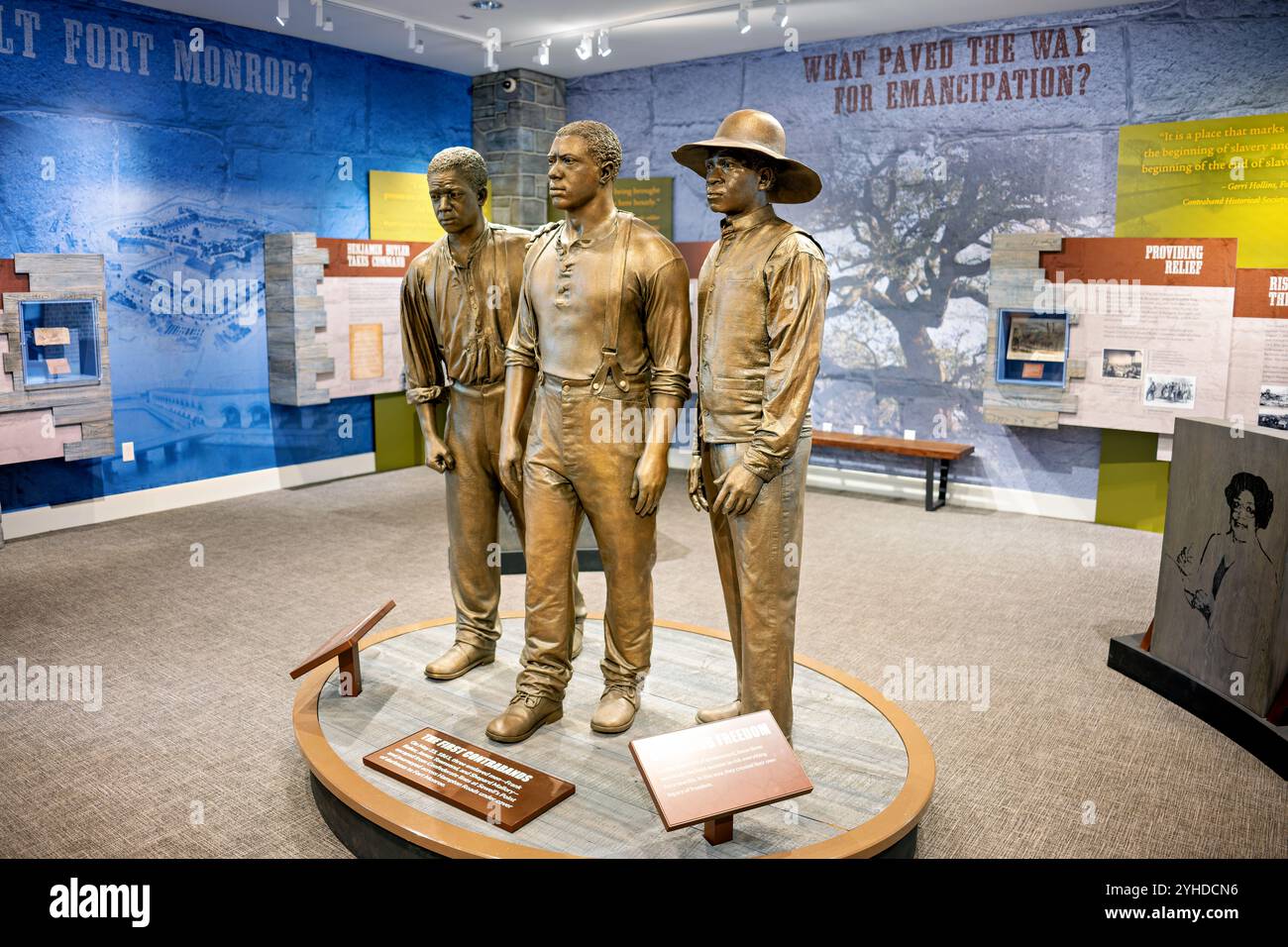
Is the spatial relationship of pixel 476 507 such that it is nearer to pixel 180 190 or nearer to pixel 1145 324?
pixel 180 190

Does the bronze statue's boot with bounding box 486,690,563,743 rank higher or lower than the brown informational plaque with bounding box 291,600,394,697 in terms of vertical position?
lower

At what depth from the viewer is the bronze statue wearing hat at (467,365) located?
380 centimetres

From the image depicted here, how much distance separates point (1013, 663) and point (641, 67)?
277 inches

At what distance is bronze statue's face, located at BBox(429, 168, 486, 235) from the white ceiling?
4460mm

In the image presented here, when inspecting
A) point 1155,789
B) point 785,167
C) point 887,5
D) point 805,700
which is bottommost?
point 1155,789

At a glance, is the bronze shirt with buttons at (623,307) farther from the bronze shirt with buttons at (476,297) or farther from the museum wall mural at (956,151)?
the museum wall mural at (956,151)

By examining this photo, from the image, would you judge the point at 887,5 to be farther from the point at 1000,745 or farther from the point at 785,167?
the point at 1000,745

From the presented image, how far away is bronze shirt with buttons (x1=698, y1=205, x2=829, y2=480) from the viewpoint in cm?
301

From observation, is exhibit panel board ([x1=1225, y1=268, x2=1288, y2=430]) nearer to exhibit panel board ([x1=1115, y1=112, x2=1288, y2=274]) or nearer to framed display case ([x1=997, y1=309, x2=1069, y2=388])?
exhibit panel board ([x1=1115, y1=112, x2=1288, y2=274])

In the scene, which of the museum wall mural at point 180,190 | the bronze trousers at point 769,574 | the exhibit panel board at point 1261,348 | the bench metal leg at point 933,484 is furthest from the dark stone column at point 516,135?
the bronze trousers at point 769,574

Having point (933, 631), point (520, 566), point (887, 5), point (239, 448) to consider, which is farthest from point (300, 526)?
point (887, 5)

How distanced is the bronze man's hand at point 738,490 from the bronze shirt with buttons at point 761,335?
30 millimetres

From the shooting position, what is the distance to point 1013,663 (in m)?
4.88

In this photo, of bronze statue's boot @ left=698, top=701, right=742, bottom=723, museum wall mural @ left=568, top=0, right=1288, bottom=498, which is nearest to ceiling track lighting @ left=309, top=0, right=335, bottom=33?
museum wall mural @ left=568, top=0, right=1288, bottom=498
